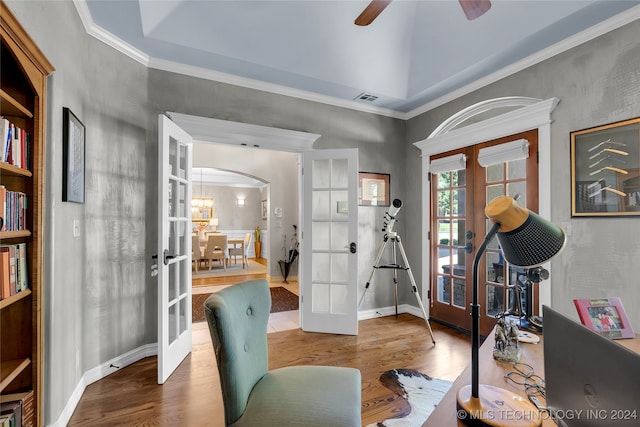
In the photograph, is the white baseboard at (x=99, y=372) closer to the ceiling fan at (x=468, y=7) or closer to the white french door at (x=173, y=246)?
the white french door at (x=173, y=246)

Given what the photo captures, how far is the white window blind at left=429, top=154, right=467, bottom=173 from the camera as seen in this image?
3.35m

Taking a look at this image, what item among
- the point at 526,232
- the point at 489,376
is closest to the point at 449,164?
the point at 489,376

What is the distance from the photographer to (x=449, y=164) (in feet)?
11.4

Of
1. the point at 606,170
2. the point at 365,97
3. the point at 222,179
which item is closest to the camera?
the point at 606,170

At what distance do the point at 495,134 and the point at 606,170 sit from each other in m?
0.98

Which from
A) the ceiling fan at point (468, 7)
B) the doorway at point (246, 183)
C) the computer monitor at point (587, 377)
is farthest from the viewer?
the doorway at point (246, 183)

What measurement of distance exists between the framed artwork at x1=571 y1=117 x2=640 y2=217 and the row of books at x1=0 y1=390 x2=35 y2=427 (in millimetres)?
3681

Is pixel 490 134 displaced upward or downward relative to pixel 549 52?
downward

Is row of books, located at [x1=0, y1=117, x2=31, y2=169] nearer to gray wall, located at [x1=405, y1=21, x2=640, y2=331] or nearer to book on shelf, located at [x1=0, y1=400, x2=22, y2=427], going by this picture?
book on shelf, located at [x1=0, y1=400, x2=22, y2=427]

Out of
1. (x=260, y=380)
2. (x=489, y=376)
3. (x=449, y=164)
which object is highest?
(x=449, y=164)

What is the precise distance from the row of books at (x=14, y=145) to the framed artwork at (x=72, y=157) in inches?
11.7

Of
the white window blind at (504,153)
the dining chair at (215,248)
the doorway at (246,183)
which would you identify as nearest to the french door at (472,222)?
the white window blind at (504,153)

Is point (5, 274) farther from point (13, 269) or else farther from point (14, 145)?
point (14, 145)

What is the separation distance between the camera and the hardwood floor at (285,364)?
6.32ft
